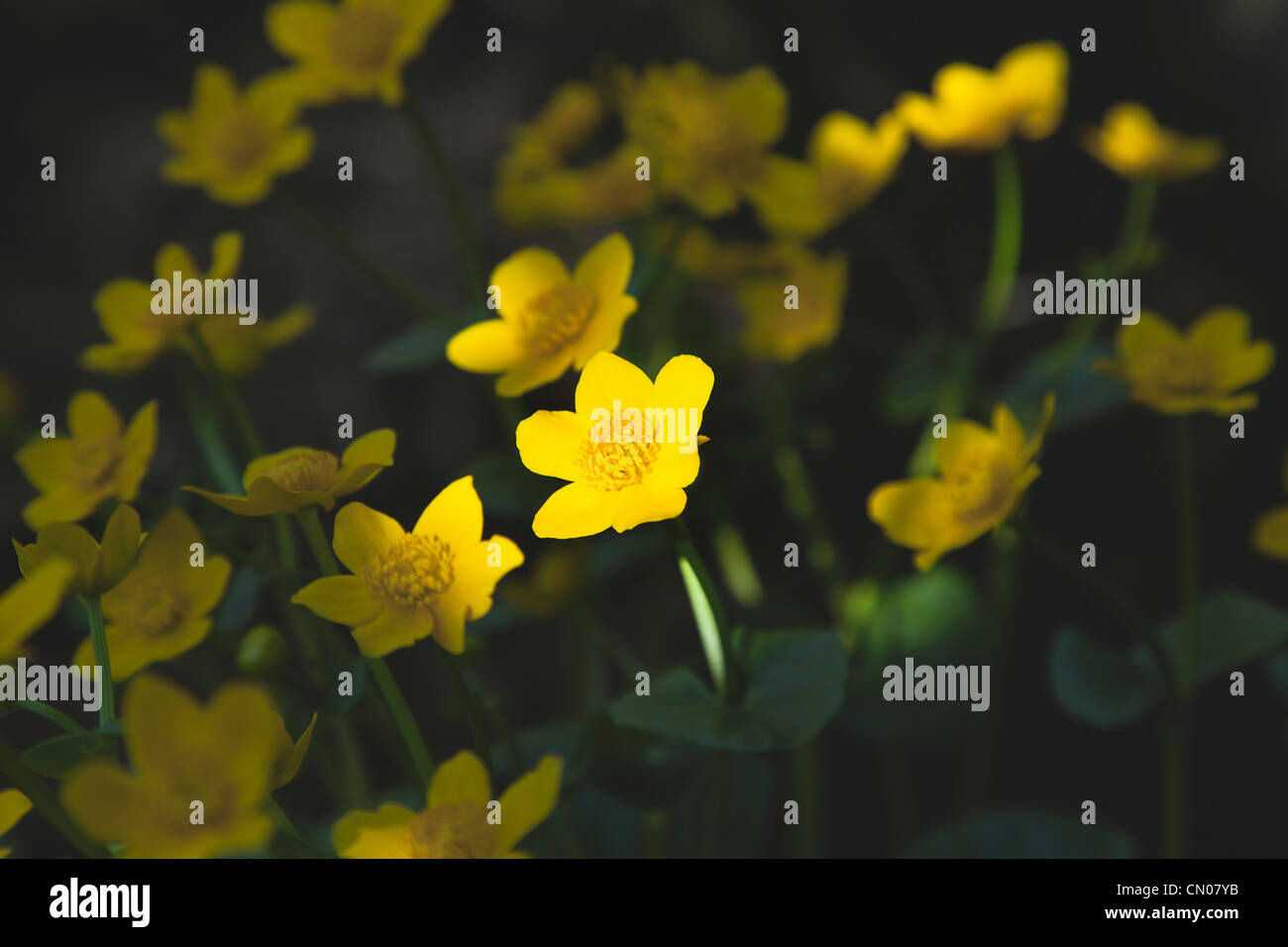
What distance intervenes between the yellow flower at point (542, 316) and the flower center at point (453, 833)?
0.35 meters

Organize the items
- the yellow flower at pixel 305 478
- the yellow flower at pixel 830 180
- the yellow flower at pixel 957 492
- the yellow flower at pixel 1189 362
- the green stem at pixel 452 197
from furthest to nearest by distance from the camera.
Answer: the yellow flower at pixel 830 180 < the green stem at pixel 452 197 < the yellow flower at pixel 1189 362 < the yellow flower at pixel 957 492 < the yellow flower at pixel 305 478

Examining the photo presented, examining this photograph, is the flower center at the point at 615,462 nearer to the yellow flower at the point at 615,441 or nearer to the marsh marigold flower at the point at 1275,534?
the yellow flower at the point at 615,441

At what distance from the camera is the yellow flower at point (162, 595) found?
2.64ft

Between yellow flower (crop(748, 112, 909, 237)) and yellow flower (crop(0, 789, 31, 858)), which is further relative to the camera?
yellow flower (crop(748, 112, 909, 237))

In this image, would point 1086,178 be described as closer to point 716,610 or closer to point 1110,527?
point 1110,527

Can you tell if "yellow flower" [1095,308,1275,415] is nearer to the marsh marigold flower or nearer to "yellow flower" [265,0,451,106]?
the marsh marigold flower

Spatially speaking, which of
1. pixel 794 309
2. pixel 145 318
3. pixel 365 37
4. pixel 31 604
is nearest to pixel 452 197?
pixel 365 37

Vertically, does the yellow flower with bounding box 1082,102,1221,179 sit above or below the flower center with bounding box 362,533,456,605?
above

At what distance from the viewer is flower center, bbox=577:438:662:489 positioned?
0.75 metres

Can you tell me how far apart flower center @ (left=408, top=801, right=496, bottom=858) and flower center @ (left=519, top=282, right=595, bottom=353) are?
41 centimetres

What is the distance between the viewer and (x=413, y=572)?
2.43ft

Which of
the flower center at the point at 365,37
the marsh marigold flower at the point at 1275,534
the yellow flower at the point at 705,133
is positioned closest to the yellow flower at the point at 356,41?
the flower center at the point at 365,37

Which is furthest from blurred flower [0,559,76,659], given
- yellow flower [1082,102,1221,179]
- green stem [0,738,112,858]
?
yellow flower [1082,102,1221,179]

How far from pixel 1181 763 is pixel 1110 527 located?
2.17 ft
